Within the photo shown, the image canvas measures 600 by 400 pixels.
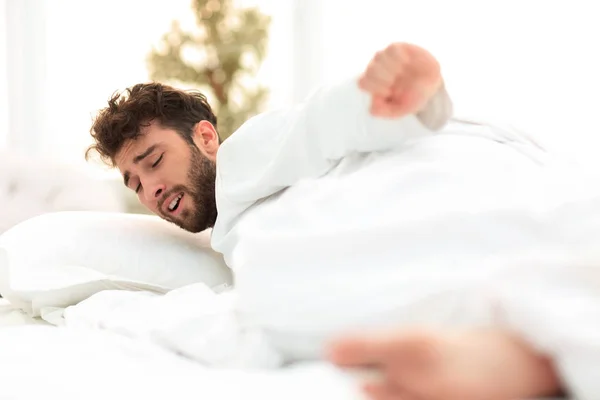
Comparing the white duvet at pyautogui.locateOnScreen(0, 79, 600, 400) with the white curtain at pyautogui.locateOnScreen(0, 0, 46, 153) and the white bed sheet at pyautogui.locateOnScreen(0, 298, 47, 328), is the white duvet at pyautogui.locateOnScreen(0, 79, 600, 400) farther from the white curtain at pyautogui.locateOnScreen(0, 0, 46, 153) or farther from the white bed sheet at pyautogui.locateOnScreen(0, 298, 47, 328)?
the white curtain at pyautogui.locateOnScreen(0, 0, 46, 153)

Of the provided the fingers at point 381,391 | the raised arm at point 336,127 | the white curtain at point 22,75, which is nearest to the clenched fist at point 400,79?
the raised arm at point 336,127

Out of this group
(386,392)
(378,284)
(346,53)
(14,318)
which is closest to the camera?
(386,392)

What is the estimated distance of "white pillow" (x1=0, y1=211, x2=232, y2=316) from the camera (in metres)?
1.33

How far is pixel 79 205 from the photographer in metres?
1.89

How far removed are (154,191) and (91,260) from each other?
0.25 meters

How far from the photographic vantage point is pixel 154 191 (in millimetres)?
1588

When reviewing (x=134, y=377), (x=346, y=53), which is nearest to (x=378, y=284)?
(x=134, y=377)

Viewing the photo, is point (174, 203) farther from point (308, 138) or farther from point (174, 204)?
point (308, 138)

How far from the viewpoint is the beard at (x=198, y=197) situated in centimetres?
157

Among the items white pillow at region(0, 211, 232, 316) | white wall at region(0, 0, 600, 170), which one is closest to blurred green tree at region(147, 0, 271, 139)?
white wall at region(0, 0, 600, 170)

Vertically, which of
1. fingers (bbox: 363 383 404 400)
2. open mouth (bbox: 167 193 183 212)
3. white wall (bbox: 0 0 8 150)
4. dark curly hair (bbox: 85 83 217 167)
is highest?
fingers (bbox: 363 383 404 400)

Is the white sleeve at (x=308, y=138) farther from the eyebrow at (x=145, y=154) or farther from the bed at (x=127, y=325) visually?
the eyebrow at (x=145, y=154)

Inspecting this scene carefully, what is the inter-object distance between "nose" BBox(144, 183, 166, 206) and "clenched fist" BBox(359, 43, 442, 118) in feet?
2.66

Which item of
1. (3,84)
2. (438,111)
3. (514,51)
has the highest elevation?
(438,111)
